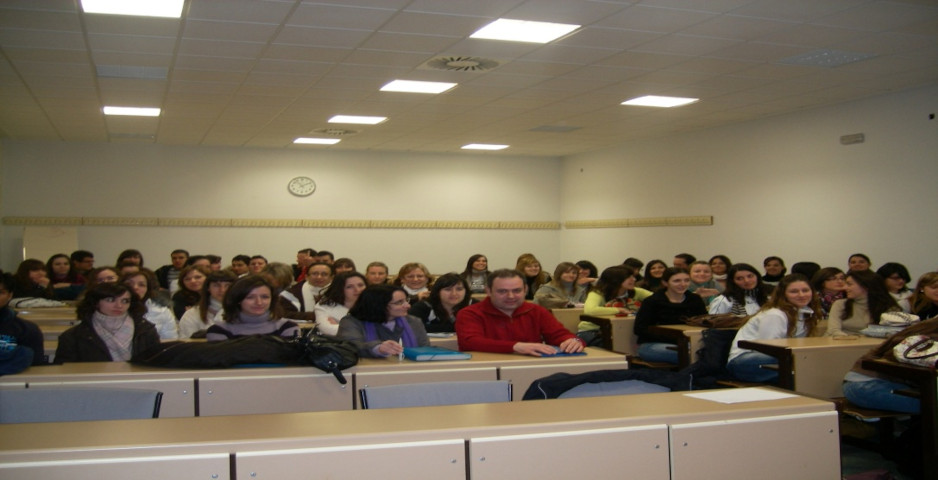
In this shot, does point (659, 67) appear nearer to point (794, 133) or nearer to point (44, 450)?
point (794, 133)

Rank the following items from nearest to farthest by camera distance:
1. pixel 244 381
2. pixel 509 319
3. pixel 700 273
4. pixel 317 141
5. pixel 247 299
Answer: pixel 244 381 < pixel 247 299 < pixel 509 319 < pixel 700 273 < pixel 317 141

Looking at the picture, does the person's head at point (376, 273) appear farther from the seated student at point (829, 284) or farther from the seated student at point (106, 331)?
the seated student at point (829, 284)

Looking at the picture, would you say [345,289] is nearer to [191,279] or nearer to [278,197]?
[191,279]

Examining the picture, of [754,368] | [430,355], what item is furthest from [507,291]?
[754,368]

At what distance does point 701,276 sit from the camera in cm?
912

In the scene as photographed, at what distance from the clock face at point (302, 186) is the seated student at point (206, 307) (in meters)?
8.38

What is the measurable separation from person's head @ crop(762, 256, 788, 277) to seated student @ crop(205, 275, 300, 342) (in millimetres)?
7585

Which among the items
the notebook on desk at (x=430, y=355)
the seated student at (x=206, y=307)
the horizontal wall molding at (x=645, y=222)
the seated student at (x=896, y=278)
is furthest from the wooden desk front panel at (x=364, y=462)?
the horizontal wall molding at (x=645, y=222)

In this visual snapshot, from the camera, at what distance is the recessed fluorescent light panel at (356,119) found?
10945 mm

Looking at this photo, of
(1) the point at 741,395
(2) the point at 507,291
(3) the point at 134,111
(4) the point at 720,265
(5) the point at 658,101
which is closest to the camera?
(1) the point at 741,395

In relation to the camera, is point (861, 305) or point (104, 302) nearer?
point (104, 302)

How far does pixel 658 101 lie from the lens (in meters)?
9.96

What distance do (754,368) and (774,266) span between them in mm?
5490

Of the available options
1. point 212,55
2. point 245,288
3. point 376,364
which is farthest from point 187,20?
point 376,364
